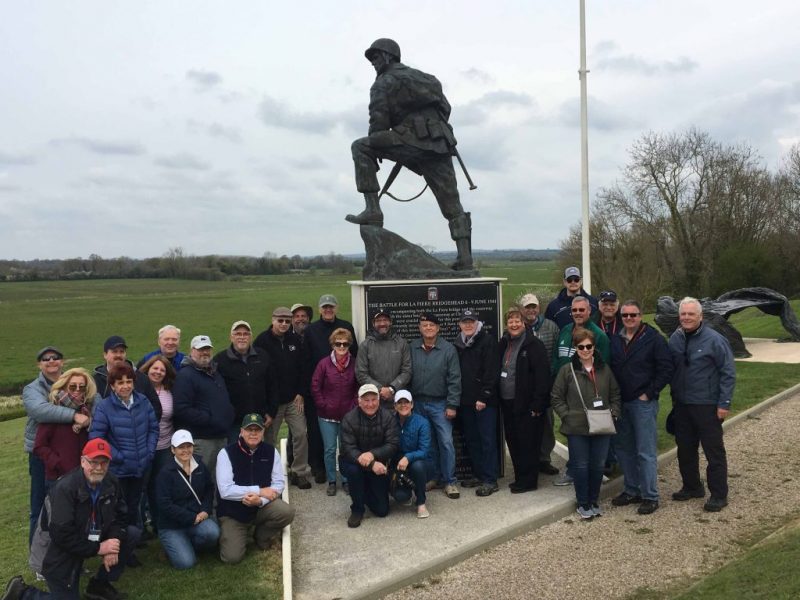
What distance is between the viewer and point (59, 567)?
15.2 ft

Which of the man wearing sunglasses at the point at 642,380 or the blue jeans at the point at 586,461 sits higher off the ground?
the man wearing sunglasses at the point at 642,380

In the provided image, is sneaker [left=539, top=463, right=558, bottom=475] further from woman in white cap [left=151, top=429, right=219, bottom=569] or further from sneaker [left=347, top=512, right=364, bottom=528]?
woman in white cap [left=151, top=429, right=219, bottom=569]

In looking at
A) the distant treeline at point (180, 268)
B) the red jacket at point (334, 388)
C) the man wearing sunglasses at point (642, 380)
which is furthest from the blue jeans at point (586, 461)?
the distant treeline at point (180, 268)

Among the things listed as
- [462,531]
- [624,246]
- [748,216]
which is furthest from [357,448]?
[748,216]

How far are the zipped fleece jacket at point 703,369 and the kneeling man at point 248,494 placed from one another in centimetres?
382

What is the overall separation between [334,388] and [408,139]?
3.07 m

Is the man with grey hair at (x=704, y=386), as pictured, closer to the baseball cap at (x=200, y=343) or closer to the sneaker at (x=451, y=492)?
the sneaker at (x=451, y=492)

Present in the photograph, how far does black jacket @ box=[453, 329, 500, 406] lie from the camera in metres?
6.74

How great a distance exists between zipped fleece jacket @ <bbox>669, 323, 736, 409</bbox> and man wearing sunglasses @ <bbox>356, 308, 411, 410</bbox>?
2607mm

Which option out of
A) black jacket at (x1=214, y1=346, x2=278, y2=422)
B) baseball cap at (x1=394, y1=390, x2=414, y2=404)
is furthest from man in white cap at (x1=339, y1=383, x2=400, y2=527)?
black jacket at (x1=214, y1=346, x2=278, y2=422)

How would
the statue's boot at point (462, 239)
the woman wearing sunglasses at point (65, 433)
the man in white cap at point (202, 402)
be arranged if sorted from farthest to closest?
the statue's boot at point (462, 239) → the man in white cap at point (202, 402) → the woman wearing sunglasses at point (65, 433)

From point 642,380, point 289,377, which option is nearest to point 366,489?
point 289,377

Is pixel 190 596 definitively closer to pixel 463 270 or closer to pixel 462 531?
pixel 462 531

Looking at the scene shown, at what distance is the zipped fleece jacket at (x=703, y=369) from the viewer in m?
6.19
